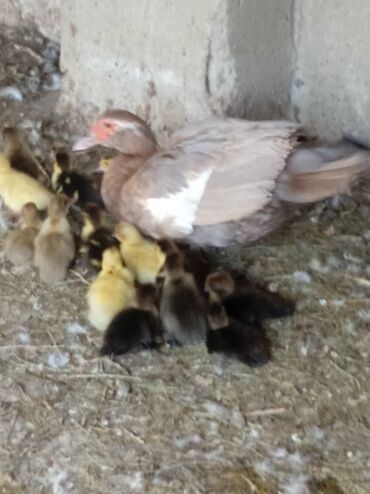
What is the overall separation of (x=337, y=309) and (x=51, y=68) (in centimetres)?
197

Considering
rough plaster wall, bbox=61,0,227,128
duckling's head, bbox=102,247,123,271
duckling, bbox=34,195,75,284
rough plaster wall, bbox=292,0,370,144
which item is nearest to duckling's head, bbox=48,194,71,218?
duckling, bbox=34,195,75,284

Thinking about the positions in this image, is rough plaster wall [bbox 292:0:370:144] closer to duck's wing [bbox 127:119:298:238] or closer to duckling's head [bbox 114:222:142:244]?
duck's wing [bbox 127:119:298:238]

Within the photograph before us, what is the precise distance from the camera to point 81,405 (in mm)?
2570

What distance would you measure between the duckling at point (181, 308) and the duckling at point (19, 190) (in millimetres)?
620

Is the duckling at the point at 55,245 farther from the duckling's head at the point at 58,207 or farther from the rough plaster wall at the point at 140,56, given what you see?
the rough plaster wall at the point at 140,56

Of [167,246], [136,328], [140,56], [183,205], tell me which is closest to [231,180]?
[183,205]

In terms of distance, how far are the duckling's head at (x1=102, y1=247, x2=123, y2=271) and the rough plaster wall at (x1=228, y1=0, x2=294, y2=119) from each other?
844mm

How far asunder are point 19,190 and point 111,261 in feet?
1.78

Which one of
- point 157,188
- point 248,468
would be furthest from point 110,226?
A: point 248,468

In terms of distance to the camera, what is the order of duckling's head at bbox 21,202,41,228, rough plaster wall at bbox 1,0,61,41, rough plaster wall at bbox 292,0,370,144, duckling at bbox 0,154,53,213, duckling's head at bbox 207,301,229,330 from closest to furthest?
duckling's head at bbox 207,301,229,330 < duckling's head at bbox 21,202,41,228 < duckling at bbox 0,154,53,213 < rough plaster wall at bbox 292,0,370,144 < rough plaster wall at bbox 1,0,61,41

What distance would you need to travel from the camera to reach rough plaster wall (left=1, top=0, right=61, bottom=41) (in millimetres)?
4340

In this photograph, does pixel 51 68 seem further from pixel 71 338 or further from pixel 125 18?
pixel 71 338

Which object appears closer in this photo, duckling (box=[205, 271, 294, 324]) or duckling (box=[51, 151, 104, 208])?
duckling (box=[205, 271, 294, 324])

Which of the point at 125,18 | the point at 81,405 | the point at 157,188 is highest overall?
the point at 125,18
